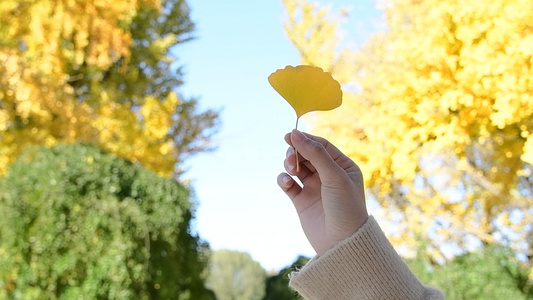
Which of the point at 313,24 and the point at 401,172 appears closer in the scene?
the point at 401,172

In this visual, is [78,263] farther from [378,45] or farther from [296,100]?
[296,100]

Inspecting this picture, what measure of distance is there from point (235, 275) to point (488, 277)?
19.6 metres

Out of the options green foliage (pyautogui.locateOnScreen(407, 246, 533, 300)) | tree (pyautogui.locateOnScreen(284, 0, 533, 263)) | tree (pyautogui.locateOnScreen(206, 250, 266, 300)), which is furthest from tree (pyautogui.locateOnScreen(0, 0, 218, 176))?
tree (pyautogui.locateOnScreen(206, 250, 266, 300))

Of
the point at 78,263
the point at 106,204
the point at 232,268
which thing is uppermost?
the point at 232,268

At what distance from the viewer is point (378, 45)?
5.36 meters

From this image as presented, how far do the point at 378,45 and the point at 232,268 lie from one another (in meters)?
19.5

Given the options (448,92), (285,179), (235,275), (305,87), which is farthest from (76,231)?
(235,275)

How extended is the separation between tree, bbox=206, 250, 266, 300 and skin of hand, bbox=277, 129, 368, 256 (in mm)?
22201

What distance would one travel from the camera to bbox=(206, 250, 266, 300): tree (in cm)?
2320

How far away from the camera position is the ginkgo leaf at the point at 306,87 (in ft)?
3.51

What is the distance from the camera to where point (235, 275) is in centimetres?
2383

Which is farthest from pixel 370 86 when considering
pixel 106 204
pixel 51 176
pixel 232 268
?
pixel 232 268

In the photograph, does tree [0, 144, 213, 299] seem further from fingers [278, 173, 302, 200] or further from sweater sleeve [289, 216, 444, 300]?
sweater sleeve [289, 216, 444, 300]

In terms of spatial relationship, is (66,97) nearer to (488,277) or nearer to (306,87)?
(488,277)
